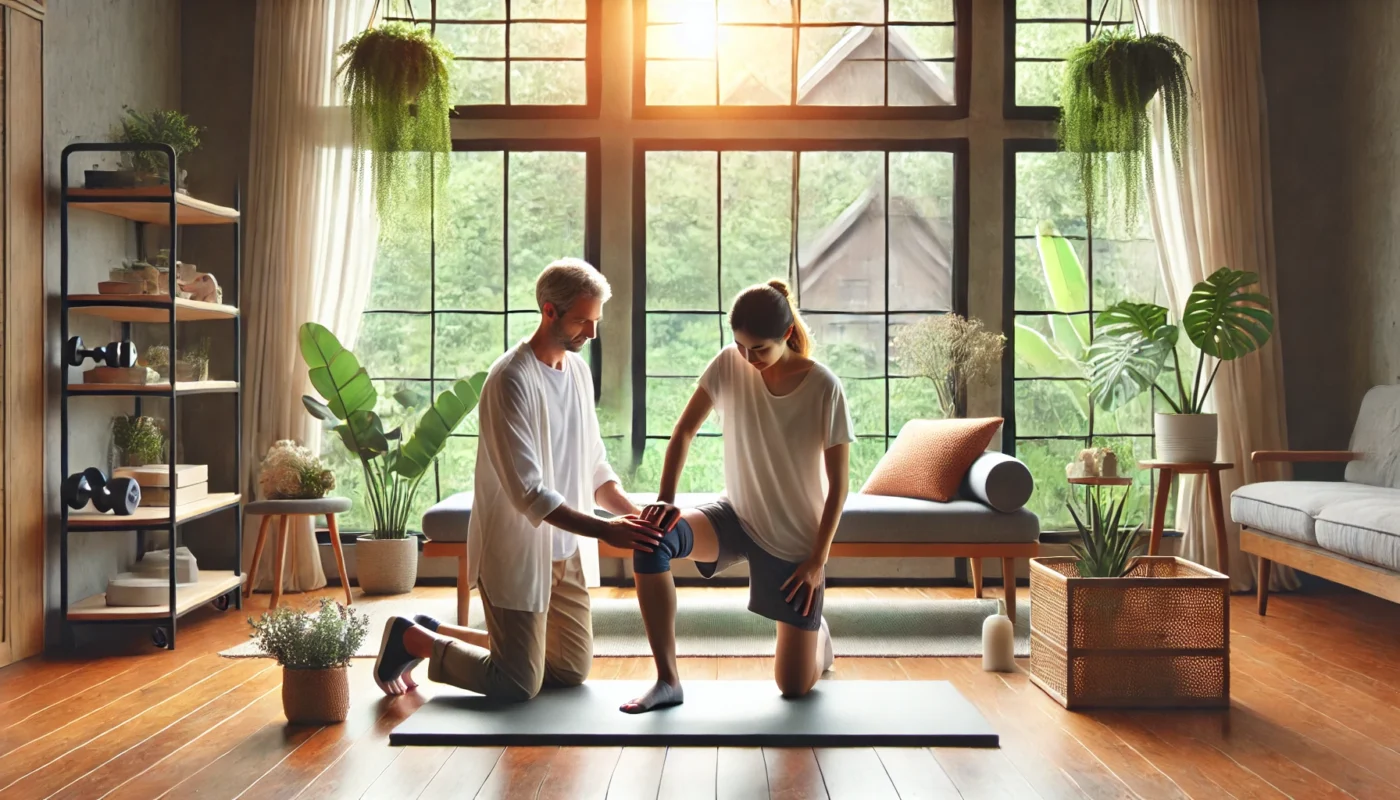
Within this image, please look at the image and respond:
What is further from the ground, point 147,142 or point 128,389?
point 147,142

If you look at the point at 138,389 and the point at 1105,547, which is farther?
the point at 138,389

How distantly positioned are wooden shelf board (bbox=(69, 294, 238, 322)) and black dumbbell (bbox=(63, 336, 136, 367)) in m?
0.16

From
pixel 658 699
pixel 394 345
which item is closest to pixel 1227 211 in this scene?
pixel 658 699

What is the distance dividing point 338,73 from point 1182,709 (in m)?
4.46

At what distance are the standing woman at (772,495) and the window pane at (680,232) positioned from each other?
2.36 meters

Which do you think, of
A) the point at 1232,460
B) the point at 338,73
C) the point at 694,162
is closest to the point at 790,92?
the point at 694,162

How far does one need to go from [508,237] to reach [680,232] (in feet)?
2.92

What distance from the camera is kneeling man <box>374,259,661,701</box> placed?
3.37 metres

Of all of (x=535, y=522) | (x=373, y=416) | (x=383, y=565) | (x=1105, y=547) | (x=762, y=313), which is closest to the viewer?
(x=535, y=522)

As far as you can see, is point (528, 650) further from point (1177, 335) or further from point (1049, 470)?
point (1177, 335)

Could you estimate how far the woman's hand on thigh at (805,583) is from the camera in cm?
352

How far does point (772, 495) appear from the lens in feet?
11.8

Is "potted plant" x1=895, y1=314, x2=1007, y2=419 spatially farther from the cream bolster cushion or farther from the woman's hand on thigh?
the woman's hand on thigh

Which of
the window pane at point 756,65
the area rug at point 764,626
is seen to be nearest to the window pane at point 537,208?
the window pane at point 756,65
